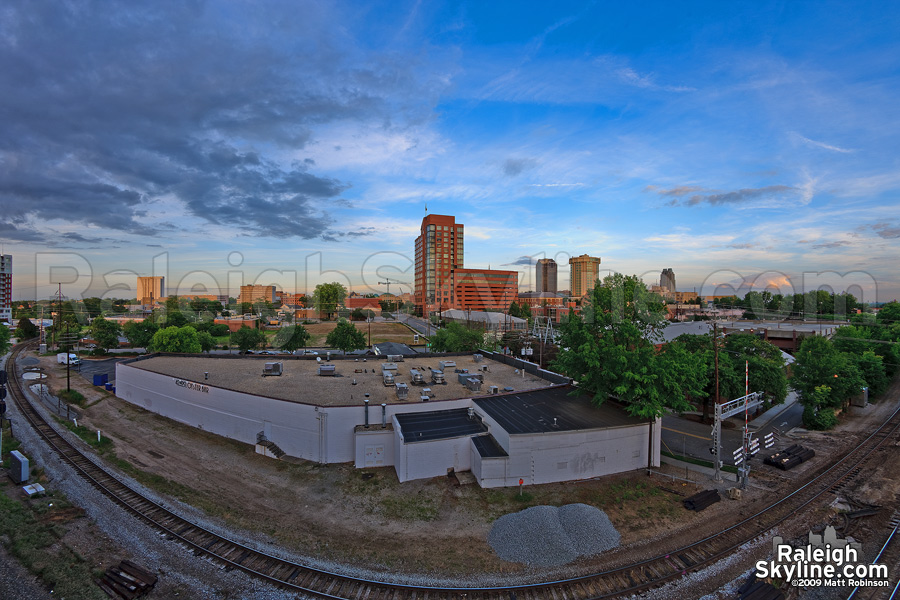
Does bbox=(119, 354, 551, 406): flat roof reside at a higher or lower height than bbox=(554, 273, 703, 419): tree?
lower

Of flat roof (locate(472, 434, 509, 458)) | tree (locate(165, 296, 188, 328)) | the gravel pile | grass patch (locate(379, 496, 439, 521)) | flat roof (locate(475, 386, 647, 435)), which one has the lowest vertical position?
grass patch (locate(379, 496, 439, 521))

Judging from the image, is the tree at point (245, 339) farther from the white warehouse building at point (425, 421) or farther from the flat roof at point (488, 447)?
the flat roof at point (488, 447)

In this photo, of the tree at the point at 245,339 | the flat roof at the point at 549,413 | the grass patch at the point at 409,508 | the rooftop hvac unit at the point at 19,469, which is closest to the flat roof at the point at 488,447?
the flat roof at the point at 549,413

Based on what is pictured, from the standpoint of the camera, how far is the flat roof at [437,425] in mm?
19183

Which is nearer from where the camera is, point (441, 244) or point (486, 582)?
point (486, 582)

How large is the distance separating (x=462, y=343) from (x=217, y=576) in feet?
120

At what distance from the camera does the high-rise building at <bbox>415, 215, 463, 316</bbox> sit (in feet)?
447

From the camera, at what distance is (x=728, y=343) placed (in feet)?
99.0

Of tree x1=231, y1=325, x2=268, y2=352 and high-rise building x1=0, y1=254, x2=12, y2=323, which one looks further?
high-rise building x1=0, y1=254, x2=12, y2=323

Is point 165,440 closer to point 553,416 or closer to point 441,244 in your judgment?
point 553,416

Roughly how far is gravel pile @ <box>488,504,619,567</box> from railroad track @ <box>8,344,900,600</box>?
115 centimetres

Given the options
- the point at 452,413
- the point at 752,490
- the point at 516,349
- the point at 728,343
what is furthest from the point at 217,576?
the point at 516,349

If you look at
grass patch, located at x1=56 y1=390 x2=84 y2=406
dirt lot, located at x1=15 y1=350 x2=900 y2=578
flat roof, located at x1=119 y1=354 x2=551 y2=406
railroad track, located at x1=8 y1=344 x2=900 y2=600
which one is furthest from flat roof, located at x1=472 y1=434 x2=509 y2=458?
grass patch, located at x1=56 y1=390 x2=84 y2=406

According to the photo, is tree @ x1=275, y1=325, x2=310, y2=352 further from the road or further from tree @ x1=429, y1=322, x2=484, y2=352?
the road
